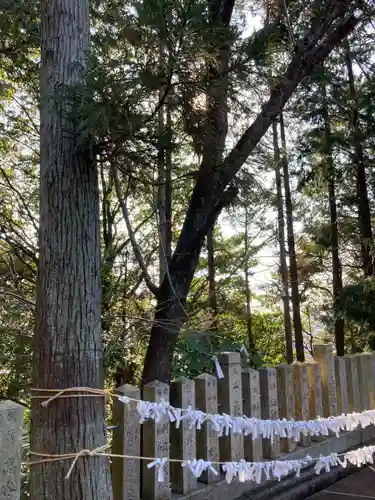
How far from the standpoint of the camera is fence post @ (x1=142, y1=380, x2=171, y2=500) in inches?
65.2

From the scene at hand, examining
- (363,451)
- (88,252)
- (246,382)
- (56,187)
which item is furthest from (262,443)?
(56,187)

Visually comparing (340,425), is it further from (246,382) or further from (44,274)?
(44,274)

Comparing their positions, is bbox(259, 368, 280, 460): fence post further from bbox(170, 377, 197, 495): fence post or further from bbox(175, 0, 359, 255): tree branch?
bbox(175, 0, 359, 255): tree branch

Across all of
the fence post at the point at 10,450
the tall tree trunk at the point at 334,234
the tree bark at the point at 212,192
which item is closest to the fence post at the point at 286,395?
the tree bark at the point at 212,192

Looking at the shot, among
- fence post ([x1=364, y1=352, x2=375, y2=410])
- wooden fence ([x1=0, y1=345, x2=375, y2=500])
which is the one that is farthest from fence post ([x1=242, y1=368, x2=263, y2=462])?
fence post ([x1=364, y1=352, x2=375, y2=410])

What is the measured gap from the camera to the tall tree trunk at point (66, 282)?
1285mm

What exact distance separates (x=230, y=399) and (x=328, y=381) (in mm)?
973

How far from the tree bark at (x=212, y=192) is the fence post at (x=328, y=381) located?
100 centimetres

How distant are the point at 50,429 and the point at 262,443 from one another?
1.32 m

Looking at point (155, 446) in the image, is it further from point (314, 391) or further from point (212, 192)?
point (212, 192)

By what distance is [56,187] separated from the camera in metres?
1.50

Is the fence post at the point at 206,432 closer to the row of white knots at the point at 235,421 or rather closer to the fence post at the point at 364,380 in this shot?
the row of white knots at the point at 235,421

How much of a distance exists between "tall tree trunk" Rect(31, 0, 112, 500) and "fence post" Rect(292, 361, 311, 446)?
1.44 metres

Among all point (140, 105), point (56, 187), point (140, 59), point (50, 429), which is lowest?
point (50, 429)
